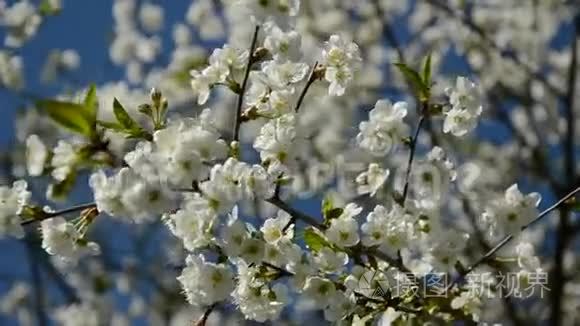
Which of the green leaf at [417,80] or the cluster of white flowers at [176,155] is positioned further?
the green leaf at [417,80]

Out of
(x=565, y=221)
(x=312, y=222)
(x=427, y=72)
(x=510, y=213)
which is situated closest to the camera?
(x=312, y=222)

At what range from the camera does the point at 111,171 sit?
6.03ft

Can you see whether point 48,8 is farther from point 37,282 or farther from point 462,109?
point 37,282

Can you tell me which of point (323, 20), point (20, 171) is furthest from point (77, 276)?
point (323, 20)

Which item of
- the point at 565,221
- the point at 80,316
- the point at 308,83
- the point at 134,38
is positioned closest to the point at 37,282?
the point at 80,316

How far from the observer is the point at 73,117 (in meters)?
1.70

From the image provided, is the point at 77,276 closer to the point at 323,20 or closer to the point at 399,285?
the point at 323,20

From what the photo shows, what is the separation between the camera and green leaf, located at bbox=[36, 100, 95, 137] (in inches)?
66.2

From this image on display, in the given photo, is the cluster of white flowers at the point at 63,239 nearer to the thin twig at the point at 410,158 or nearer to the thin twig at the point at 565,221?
the thin twig at the point at 410,158

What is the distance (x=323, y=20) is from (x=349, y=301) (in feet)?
12.3

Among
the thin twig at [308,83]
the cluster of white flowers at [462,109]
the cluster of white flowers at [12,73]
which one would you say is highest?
the thin twig at [308,83]

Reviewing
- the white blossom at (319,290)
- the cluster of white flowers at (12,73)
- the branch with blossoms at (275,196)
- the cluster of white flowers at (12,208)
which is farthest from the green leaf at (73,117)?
the cluster of white flowers at (12,73)

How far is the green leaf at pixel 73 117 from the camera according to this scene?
1.68 m

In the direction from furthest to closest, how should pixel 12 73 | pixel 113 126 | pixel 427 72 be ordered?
pixel 12 73
pixel 427 72
pixel 113 126
